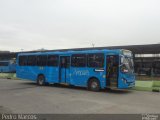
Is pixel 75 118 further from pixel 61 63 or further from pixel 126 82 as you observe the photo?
pixel 61 63

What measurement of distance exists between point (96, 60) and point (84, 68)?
1243 mm

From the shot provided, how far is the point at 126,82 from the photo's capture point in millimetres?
16203

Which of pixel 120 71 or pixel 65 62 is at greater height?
pixel 65 62

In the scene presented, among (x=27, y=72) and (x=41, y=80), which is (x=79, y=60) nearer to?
(x=41, y=80)

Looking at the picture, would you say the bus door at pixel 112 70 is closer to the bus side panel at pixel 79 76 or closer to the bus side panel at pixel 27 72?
the bus side panel at pixel 79 76

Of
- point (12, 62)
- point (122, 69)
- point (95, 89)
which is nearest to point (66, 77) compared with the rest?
point (95, 89)

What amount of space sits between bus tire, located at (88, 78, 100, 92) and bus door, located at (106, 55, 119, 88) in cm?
81

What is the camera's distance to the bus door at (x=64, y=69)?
63.9ft

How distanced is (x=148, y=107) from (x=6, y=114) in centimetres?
595

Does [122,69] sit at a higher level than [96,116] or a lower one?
higher

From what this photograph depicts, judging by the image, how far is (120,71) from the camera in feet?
52.9

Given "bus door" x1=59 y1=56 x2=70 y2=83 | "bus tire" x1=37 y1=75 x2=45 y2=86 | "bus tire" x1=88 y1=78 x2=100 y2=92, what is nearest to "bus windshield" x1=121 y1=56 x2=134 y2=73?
"bus tire" x1=88 y1=78 x2=100 y2=92

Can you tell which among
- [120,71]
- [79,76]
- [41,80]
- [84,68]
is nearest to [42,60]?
[41,80]

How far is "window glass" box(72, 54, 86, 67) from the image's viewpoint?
18264 millimetres
